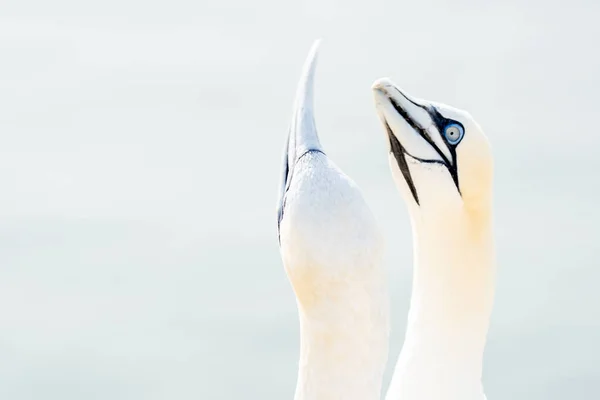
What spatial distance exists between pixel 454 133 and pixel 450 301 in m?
1.25

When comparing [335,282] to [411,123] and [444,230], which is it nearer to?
[444,230]

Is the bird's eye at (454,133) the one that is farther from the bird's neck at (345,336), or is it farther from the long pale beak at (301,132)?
the bird's neck at (345,336)

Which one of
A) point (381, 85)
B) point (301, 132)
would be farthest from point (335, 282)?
point (381, 85)

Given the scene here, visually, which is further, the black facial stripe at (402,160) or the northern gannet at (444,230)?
the black facial stripe at (402,160)

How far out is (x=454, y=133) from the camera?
49.8ft

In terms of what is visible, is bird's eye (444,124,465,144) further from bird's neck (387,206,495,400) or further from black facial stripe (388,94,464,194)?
bird's neck (387,206,495,400)

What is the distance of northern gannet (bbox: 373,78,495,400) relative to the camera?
15078 millimetres

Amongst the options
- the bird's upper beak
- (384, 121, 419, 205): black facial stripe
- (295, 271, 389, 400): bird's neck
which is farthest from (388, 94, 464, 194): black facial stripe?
(295, 271, 389, 400): bird's neck

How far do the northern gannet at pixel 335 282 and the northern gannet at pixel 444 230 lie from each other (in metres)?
6.29

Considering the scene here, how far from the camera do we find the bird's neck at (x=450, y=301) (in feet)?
49.4

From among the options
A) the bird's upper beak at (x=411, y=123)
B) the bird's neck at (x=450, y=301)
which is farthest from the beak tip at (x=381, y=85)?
the bird's neck at (x=450, y=301)

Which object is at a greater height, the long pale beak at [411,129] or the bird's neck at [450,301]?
the long pale beak at [411,129]

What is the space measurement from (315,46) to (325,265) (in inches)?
67.5

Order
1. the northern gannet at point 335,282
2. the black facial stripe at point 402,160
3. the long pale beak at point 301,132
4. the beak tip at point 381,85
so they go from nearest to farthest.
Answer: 1. the northern gannet at point 335,282
2. the long pale beak at point 301,132
3. the beak tip at point 381,85
4. the black facial stripe at point 402,160
